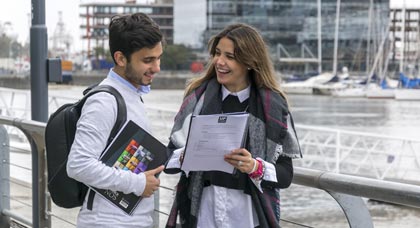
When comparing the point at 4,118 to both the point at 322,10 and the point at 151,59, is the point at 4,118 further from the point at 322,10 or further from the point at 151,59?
the point at 322,10

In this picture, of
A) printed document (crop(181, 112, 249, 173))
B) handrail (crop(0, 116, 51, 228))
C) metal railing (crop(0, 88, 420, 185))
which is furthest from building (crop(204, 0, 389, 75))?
printed document (crop(181, 112, 249, 173))

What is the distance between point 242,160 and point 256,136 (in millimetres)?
117

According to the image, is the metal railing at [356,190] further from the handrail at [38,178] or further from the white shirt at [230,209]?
the handrail at [38,178]

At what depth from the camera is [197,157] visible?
2518 mm

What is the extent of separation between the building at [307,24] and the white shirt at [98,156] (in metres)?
99.6

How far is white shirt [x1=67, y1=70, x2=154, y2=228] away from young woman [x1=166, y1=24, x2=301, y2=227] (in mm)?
177

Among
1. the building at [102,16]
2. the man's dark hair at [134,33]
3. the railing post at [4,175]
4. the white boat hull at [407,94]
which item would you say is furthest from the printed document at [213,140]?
the building at [102,16]

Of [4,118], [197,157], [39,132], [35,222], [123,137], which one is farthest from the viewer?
[4,118]

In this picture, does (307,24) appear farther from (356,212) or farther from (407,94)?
(356,212)

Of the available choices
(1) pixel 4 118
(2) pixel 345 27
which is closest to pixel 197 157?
(1) pixel 4 118

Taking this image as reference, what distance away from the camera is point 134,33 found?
8.85 feet

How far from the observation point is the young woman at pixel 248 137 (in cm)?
252

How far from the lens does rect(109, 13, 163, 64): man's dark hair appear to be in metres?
2.70

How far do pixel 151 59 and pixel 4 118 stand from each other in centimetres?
281
